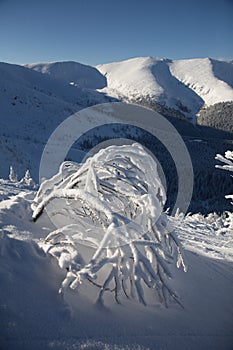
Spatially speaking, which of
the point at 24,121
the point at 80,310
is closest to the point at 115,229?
the point at 80,310

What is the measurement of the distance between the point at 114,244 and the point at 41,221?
1.88 m

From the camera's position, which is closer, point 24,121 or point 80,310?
point 80,310

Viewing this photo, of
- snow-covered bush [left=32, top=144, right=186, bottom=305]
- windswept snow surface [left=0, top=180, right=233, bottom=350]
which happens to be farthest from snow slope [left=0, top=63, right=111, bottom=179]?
windswept snow surface [left=0, top=180, right=233, bottom=350]

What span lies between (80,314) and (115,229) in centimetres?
98

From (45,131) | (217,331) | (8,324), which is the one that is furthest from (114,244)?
(45,131)

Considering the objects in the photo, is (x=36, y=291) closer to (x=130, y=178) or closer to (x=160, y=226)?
(x=160, y=226)

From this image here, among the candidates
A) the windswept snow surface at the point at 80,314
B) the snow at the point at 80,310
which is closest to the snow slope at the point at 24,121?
the snow at the point at 80,310

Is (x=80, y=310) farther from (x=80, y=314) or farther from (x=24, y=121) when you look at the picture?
(x=24, y=121)

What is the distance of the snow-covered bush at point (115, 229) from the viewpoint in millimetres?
3148

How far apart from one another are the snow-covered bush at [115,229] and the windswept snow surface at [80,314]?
A: 17 cm

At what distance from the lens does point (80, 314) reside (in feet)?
9.72

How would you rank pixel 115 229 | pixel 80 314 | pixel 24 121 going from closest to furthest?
pixel 80 314 → pixel 115 229 → pixel 24 121

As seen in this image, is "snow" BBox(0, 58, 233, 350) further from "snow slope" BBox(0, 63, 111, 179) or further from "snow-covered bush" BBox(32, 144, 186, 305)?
"snow slope" BBox(0, 63, 111, 179)

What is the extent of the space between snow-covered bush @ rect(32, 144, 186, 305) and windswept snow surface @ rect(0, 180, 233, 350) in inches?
6.7
